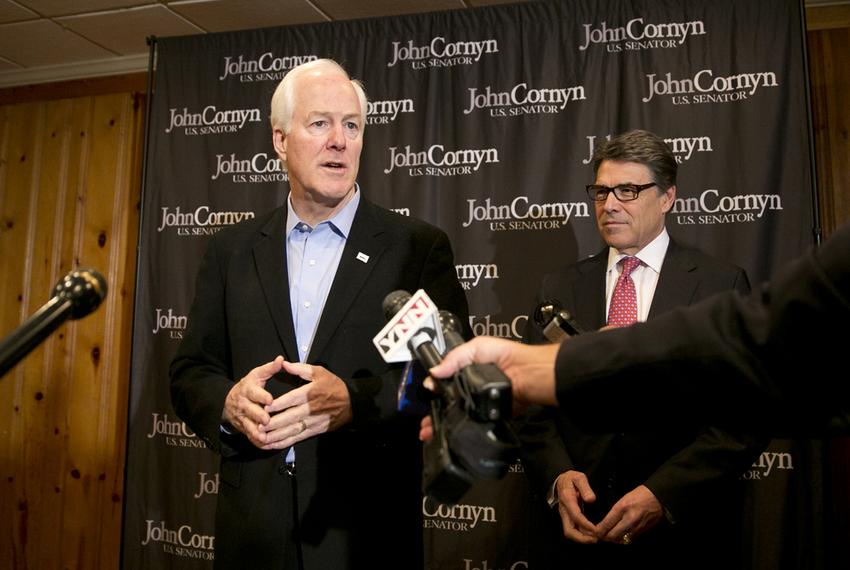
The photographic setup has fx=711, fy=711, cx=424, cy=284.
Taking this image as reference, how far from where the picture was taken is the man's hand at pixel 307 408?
1568 millimetres

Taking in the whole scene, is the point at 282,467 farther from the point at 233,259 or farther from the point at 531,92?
the point at 531,92

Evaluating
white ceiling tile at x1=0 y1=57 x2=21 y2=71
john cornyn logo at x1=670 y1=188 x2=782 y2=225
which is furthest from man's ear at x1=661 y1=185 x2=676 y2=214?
white ceiling tile at x1=0 y1=57 x2=21 y2=71

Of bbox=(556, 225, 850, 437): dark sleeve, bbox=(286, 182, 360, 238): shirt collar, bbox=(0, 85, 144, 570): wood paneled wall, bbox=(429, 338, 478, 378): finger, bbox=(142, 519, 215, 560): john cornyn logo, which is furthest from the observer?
bbox=(0, 85, 144, 570): wood paneled wall

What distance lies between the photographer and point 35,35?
3.93m

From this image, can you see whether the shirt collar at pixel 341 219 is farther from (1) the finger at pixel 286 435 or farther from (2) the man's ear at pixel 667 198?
(2) the man's ear at pixel 667 198

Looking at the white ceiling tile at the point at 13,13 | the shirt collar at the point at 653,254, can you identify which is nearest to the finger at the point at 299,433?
the shirt collar at the point at 653,254

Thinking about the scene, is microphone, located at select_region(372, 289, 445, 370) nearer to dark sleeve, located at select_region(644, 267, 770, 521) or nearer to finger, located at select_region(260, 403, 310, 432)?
finger, located at select_region(260, 403, 310, 432)

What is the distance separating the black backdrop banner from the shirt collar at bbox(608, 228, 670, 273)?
0.68 m

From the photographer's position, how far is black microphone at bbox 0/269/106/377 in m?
0.99

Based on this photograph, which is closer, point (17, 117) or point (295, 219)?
point (295, 219)

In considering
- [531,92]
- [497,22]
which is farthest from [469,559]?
[497,22]

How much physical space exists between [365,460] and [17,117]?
12.6 feet

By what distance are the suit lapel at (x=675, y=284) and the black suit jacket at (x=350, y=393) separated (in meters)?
0.74

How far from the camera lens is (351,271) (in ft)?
5.90
